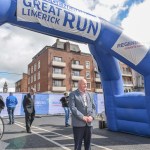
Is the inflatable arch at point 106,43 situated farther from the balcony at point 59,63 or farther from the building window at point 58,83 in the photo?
the balcony at point 59,63

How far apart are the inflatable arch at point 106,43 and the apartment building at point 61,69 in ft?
153

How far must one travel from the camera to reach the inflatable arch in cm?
719

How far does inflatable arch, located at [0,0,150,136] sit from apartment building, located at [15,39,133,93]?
4649cm

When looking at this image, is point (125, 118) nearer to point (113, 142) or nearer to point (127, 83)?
point (113, 142)

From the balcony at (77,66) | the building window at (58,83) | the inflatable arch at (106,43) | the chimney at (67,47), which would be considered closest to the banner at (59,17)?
the inflatable arch at (106,43)

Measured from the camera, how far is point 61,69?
193 ft

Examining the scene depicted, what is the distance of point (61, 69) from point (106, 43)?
5075 cm

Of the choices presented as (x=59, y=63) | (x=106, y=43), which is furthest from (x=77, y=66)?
(x=106, y=43)

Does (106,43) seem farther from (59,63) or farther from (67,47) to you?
(67,47)

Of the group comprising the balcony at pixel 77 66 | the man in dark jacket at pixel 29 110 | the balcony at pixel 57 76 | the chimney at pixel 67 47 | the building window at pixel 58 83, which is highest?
the chimney at pixel 67 47

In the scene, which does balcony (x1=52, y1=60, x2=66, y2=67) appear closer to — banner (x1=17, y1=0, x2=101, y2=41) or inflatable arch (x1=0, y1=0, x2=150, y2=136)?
inflatable arch (x1=0, y1=0, x2=150, y2=136)

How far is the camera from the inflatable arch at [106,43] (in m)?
7.19

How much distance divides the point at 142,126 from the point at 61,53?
170 feet

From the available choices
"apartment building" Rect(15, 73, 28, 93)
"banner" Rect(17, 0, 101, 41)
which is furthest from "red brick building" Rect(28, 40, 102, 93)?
"banner" Rect(17, 0, 101, 41)
